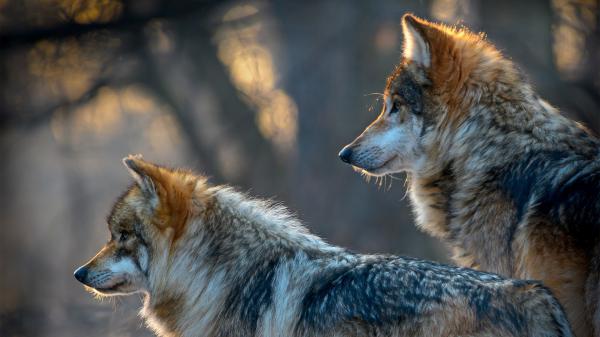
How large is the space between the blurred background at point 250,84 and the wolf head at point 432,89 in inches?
261

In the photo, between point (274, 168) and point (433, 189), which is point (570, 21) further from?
point (433, 189)

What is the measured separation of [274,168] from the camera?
1320 cm

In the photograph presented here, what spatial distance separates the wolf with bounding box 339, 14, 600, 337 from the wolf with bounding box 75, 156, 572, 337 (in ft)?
2.01

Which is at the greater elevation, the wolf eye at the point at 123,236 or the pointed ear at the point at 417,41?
the pointed ear at the point at 417,41

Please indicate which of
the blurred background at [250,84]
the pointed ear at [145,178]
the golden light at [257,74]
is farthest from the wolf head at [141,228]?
the golden light at [257,74]

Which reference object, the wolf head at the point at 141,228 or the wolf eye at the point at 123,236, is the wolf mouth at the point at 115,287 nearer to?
the wolf head at the point at 141,228

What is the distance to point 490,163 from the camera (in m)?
4.73

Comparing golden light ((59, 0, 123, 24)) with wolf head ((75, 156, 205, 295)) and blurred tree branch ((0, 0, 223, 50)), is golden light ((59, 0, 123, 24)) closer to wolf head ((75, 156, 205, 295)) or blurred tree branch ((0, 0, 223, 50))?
blurred tree branch ((0, 0, 223, 50))

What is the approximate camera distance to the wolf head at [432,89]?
4902mm

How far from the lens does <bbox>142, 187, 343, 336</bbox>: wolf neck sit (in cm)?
422

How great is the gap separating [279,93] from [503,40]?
3615 millimetres

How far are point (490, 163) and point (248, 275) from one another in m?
1.54

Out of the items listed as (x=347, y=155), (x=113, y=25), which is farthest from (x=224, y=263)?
(x=113, y=25)

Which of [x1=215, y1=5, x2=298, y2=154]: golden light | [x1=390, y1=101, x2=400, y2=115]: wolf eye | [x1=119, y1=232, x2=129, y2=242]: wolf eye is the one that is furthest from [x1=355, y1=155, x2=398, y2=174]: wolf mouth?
[x1=215, y1=5, x2=298, y2=154]: golden light
